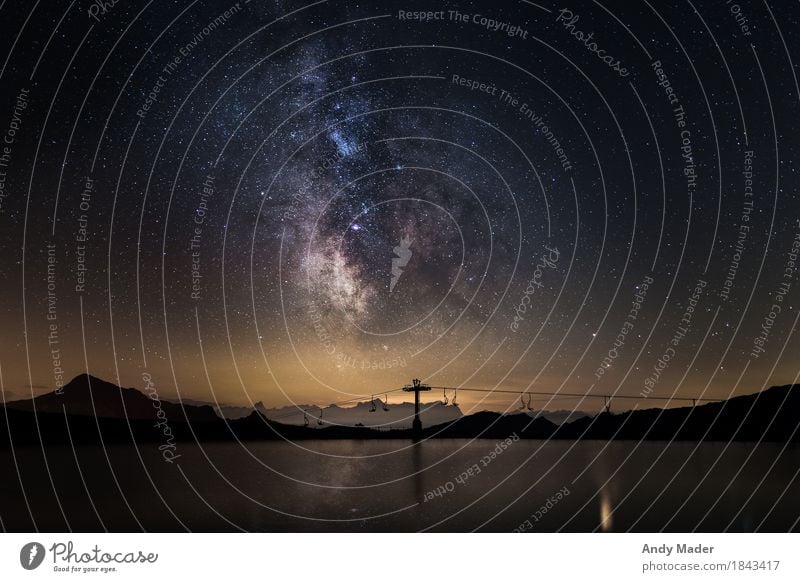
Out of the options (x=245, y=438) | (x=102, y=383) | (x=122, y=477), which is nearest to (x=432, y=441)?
(x=245, y=438)

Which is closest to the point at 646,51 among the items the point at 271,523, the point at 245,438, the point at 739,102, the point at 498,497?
the point at 739,102

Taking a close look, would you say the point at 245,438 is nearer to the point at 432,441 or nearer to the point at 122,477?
the point at 432,441

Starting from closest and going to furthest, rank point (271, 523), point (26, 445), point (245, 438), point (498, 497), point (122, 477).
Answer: point (271, 523), point (498, 497), point (122, 477), point (26, 445), point (245, 438)

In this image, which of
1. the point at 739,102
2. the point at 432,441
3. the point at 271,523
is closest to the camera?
the point at 739,102

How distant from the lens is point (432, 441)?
140 metres

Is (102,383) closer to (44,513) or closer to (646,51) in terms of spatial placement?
(44,513)

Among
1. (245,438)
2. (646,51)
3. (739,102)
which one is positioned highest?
(646,51)
